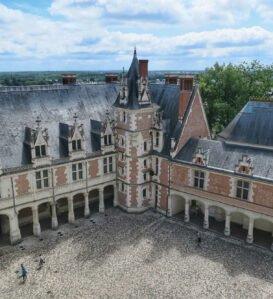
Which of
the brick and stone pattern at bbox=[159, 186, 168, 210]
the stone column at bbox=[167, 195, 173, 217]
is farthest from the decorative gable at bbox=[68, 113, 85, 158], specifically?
the stone column at bbox=[167, 195, 173, 217]

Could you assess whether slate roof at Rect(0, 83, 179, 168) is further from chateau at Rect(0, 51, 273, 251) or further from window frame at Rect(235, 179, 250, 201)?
window frame at Rect(235, 179, 250, 201)

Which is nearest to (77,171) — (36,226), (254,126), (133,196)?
(36,226)

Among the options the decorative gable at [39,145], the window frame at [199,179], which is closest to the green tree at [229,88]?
the window frame at [199,179]

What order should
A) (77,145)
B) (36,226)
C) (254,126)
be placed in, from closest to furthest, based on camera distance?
(36,226), (77,145), (254,126)

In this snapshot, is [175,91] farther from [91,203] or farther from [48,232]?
[48,232]

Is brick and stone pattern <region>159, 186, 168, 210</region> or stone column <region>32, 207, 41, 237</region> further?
brick and stone pattern <region>159, 186, 168, 210</region>

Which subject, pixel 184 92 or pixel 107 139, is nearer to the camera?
pixel 184 92

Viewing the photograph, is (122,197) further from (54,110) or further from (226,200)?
(54,110)
